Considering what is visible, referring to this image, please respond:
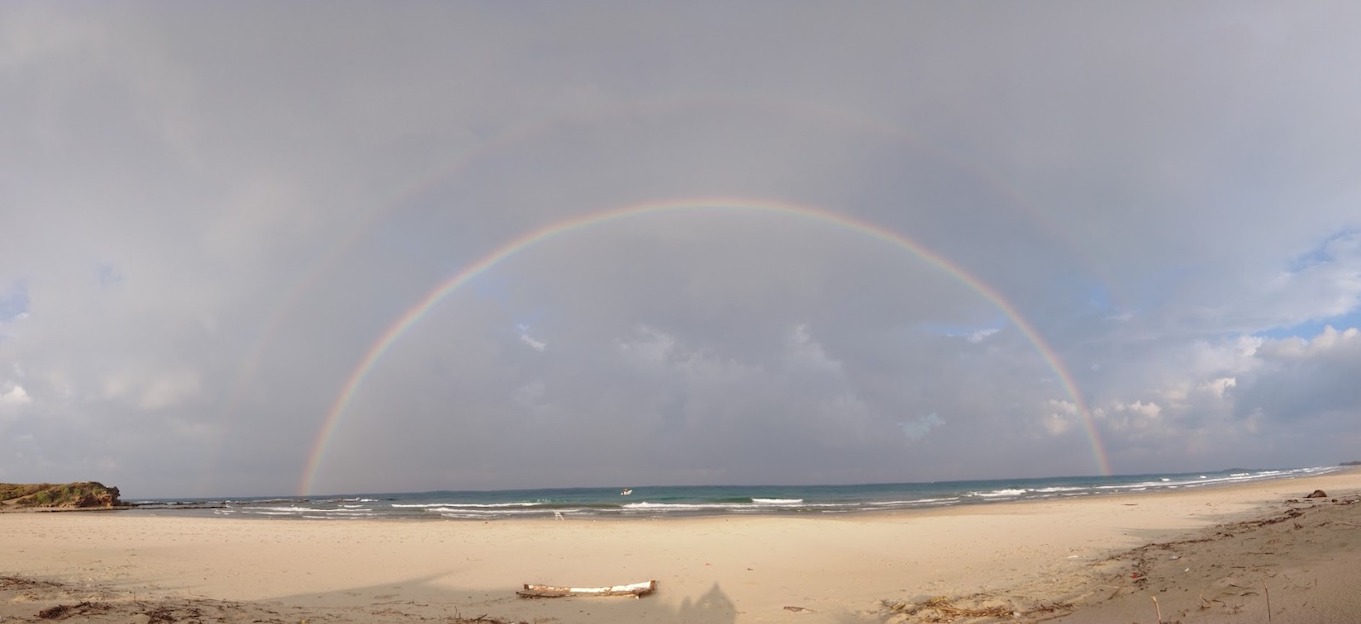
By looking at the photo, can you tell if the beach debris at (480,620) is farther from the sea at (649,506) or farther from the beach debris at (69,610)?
the sea at (649,506)

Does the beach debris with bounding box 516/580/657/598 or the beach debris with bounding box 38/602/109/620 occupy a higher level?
the beach debris with bounding box 38/602/109/620

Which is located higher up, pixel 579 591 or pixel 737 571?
pixel 579 591

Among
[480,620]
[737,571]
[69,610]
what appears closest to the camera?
[69,610]

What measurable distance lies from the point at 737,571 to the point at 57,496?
71.2m

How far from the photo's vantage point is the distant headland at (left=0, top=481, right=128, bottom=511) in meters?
55.7

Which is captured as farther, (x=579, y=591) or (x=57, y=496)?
(x=57, y=496)

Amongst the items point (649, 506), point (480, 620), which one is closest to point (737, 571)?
point (480, 620)

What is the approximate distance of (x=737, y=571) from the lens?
571 inches

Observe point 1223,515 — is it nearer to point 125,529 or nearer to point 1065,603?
point 1065,603

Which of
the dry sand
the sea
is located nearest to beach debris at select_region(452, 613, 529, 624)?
the dry sand

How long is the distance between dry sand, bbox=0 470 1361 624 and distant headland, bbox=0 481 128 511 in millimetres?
41585

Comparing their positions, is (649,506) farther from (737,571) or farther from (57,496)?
(57,496)

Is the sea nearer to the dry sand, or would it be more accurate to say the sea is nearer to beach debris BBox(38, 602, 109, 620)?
the dry sand

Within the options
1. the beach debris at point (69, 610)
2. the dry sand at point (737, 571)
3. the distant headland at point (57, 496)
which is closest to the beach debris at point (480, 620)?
the dry sand at point (737, 571)
